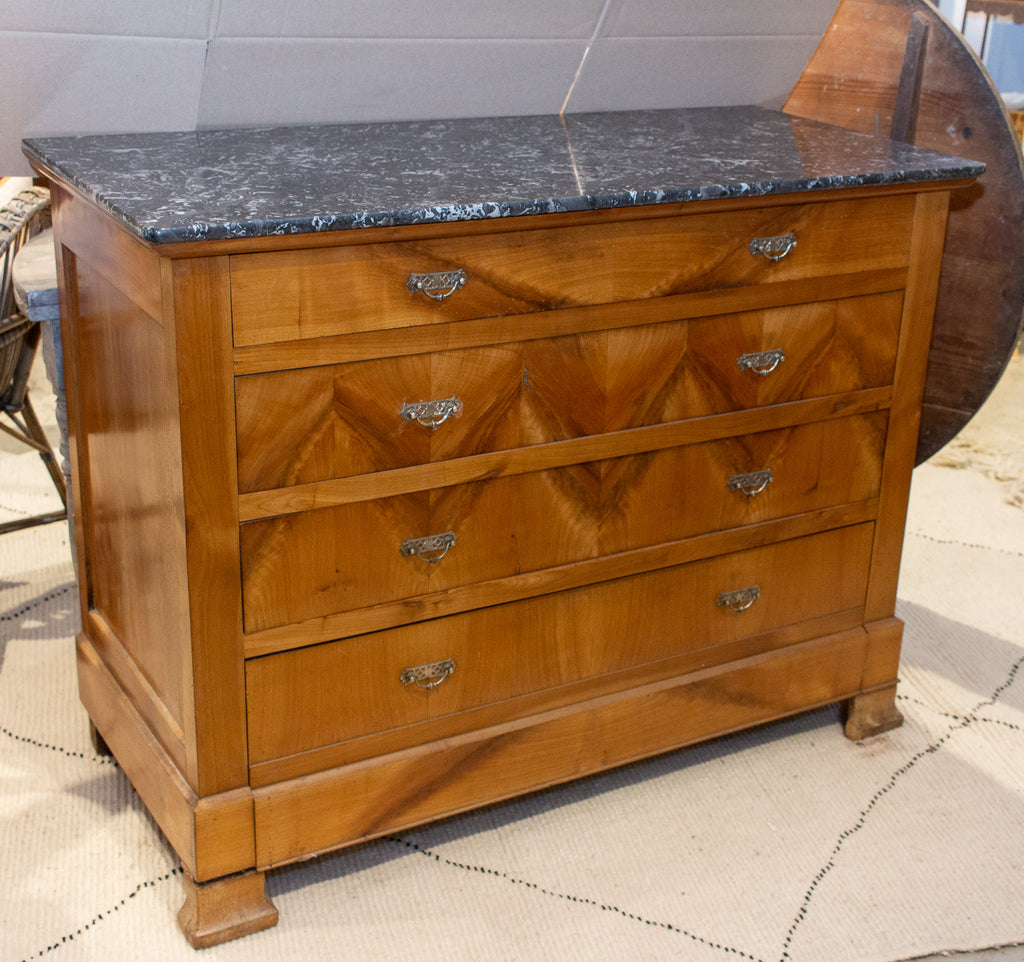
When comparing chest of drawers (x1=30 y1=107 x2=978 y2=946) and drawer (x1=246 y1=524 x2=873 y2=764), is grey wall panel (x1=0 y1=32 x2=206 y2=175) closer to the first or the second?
chest of drawers (x1=30 y1=107 x2=978 y2=946)

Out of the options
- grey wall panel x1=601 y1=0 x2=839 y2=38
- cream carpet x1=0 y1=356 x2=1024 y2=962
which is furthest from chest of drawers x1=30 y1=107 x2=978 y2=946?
grey wall panel x1=601 y1=0 x2=839 y2=38

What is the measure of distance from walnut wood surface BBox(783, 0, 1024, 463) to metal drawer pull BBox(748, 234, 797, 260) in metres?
0.51

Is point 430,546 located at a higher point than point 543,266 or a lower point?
lower

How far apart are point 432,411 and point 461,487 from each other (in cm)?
12

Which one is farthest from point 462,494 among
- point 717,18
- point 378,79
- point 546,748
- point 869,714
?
point 717,18

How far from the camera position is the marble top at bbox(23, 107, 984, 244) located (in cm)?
144

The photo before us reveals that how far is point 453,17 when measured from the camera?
1934 millimetres

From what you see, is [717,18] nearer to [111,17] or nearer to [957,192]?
[957,192]

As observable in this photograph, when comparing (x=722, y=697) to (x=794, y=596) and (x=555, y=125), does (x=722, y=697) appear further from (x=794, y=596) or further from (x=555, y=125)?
(x=555, y=125)

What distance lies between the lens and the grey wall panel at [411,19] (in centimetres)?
180

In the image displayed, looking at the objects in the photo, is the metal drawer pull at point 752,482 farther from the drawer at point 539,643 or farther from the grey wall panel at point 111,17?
the grey wall panel at point 111,17

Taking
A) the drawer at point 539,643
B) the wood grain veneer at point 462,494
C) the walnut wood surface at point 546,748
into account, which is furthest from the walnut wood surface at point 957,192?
the walnut wood surface at point 546,748

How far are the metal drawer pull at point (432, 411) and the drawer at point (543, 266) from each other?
4.1 inches

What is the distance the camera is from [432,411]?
159 cm
